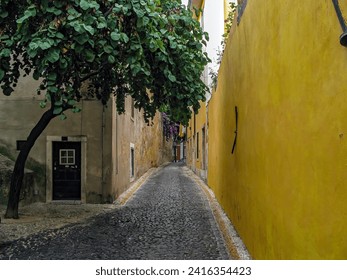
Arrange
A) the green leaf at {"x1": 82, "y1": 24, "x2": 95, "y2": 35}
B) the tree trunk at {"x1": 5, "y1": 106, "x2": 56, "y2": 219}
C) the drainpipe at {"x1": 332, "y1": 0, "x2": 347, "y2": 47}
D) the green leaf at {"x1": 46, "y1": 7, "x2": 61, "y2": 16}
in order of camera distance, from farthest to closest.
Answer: the tree trunk at {"x1": 5, "y1": 106, "x2": 56, "y2": 219} < the green leaf at {"x1": 46, "y1": 7, "x2": 61, "y2": 16} < the green leaf at {"x1": 82, "y1": 24, "x2": 95, "y2": 35} < the drainpipe at {"x1": 332, "y1": 0, "x2": 347, "y2": 47}

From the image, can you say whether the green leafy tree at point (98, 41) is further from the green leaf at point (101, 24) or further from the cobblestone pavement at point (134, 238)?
the cobblestone pavement at point (134, 238)

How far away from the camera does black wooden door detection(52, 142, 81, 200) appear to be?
11719 millimetres

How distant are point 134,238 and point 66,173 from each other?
5.53m

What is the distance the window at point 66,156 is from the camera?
11789mm

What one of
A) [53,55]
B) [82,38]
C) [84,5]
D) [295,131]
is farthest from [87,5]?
[295,131]

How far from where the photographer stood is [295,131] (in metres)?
3.36

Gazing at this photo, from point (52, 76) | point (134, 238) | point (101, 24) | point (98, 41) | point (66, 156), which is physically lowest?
point (134, 238)

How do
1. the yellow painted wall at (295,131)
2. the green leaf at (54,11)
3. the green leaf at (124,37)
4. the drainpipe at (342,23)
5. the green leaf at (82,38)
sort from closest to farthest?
1. the drainpipe at (342,23)
2. the yellow painted wall at (295,131)
3. the green leaf at (82,38)
4. the green leaf at (54,11)
5. the green leaf at (124,37)

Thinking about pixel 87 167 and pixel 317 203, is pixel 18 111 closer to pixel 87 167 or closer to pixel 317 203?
pixel 87 167

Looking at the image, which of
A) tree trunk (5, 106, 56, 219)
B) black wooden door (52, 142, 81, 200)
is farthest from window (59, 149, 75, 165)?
tree trunk (5, 106, 56, 219)

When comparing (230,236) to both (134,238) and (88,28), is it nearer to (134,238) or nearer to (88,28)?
(134,238)

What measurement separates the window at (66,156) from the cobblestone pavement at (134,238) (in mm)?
2446

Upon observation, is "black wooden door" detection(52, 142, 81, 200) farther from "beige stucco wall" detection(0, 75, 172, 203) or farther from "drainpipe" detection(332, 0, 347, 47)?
"drainpipe" detection(332, 0, 347, 47)

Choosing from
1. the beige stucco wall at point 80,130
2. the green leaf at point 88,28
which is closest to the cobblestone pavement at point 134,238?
the beige stucco wall at point 80,130
